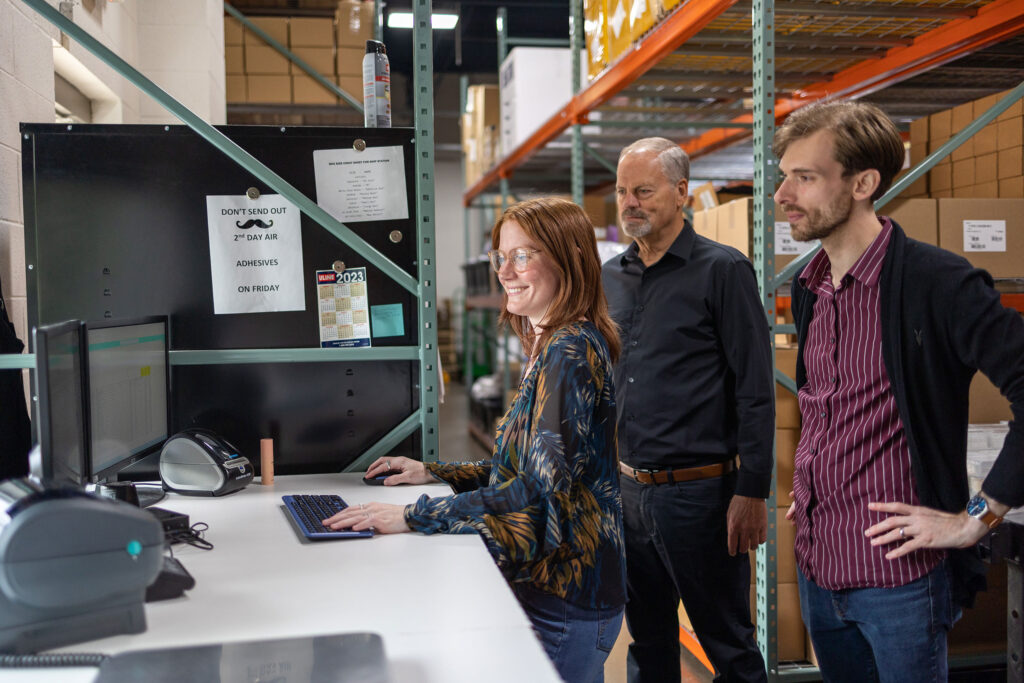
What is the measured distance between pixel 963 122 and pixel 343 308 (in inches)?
94.1

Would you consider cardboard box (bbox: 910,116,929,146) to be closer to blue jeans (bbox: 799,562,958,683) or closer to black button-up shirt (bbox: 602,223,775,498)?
black button-up shirt (bbox: 602,223,775,498)

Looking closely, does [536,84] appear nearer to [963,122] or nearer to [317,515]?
[963,122]

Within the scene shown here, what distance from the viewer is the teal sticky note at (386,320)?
2.17m

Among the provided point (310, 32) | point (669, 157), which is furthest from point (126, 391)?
point (310, 32)

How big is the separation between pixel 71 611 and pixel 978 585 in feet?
5.14

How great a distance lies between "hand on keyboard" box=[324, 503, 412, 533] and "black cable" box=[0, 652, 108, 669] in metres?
0.55

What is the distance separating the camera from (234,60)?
4.80 metres

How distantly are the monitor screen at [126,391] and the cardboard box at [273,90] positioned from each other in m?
3.11

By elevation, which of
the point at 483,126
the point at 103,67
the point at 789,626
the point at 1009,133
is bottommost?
the point at 789,626

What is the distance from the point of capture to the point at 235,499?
1838 millimetres

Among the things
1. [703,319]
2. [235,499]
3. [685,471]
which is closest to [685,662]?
[685,471]

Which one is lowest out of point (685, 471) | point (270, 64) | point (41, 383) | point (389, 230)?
point (685, 471)

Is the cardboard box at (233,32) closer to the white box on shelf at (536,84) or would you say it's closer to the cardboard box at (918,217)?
the white box on shelf at (536,84)

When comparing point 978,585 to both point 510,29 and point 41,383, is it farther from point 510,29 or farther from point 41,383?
point 510,29
